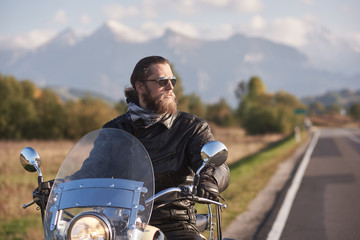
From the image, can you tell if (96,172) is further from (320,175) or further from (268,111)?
(268,111)

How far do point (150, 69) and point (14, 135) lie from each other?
46.8 m

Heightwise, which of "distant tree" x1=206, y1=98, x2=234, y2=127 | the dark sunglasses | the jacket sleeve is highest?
the dark sunglasses

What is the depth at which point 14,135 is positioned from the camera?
47.1m

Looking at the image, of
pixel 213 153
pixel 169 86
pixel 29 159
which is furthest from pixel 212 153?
pixel 29 159

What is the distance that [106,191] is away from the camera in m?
2.32

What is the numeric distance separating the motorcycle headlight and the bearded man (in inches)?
32.1

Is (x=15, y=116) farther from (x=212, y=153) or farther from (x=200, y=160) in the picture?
(x=212, y=153)

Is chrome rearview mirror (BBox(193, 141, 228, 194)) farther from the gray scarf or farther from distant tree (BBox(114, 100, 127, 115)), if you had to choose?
distant tree (BBox(114, 100, 127, 115))

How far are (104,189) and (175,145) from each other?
35.6 inches

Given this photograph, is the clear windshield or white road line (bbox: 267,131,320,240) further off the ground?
the clear windshield

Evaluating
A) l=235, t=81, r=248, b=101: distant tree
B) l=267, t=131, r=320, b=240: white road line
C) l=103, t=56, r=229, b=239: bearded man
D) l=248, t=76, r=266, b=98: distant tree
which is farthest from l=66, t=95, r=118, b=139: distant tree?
l=235, t=81, r=248, b=101: distant tree

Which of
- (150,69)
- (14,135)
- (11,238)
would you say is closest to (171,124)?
(150,69)

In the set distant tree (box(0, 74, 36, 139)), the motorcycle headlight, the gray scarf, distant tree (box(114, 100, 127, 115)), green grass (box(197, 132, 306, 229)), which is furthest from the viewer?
distant tree (box(0, 74, 36, 139))

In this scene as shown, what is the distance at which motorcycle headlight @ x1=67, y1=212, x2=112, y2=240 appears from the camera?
2.14 meters
